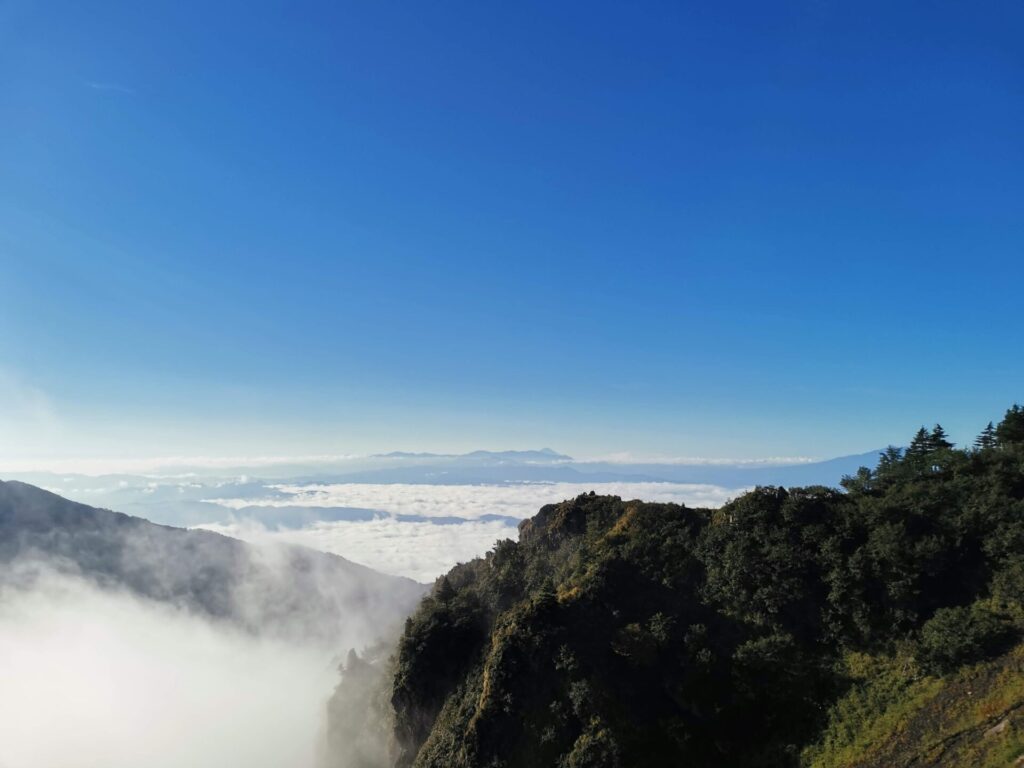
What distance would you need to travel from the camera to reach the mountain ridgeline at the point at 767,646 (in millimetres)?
29172

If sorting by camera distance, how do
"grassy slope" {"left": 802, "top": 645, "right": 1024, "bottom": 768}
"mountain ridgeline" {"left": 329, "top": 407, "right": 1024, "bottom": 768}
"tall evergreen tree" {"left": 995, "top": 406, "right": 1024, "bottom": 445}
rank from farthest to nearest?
"tall evergreen tree" {"left": 995, "top": 406, "right": 1024, "bottom": 445}
"mountain ridgeline" {"left": 329, "top": 407, "right": 1024, "bottom": 768}
"grassy slope" {"left": 802, "top": 645, "right": 1024, "bottom": 768}

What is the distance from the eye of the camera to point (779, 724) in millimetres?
32469

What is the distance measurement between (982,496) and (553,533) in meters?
34.9

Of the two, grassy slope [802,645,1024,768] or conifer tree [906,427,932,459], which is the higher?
conifer tree [906,427,932,459]

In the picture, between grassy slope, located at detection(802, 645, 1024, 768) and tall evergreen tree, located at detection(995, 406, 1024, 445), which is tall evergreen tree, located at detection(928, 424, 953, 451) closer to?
tall evergreen tree, located at detection(995, 406, 1024, 445)

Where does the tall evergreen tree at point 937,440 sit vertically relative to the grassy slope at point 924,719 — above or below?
above

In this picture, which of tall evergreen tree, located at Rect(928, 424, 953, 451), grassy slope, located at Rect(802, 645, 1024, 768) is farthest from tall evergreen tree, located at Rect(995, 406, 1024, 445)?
grassy slope, located at Rect(802, 645, 1024, 768)

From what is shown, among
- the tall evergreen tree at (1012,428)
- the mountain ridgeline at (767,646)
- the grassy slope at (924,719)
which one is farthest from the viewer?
the tall evergreen tree at (1012,428)

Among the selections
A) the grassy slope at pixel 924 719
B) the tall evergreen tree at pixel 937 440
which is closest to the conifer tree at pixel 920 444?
the tall evergreen tree at pixel 937 440

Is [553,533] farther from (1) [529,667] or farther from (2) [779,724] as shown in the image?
(2) [779,724]

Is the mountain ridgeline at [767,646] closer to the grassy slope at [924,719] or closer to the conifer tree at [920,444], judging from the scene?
the grassy slope at [924,719]

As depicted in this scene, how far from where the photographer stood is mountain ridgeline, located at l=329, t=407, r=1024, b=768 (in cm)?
2917

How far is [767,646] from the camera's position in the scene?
1374 inches

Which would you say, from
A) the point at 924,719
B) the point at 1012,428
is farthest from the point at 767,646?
the point at 1012,428
